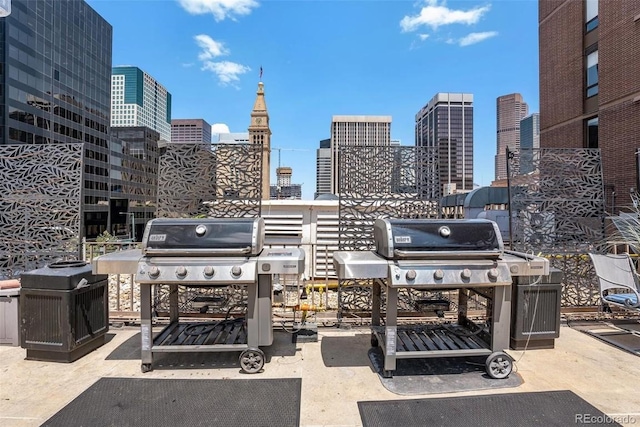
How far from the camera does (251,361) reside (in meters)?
3.03

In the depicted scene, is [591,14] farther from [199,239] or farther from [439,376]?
[199,239]

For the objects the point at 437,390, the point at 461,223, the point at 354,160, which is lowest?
the point at 437,390

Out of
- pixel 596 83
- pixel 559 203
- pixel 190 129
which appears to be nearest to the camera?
pixel 559 203

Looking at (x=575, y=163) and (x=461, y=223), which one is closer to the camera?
(x=461, y=223)

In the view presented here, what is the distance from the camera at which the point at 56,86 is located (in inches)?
1458

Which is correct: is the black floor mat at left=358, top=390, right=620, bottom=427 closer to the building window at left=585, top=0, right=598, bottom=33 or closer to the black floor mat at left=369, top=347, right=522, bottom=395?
the black floor mat at left=369, top=347, right=522, bottom=395

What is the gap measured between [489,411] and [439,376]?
1.90 feet

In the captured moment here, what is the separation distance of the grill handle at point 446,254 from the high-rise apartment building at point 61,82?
28741mm

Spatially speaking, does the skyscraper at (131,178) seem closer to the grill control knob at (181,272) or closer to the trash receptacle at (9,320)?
the trash receptacle at (9,320)

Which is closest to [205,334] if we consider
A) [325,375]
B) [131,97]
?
[325,375]

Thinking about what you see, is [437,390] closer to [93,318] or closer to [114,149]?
[93,318]

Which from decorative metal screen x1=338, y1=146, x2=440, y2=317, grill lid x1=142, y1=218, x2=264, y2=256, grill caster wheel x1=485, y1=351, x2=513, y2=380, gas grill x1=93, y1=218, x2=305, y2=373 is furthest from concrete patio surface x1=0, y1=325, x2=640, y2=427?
grill lid x1=142, y1=218, x2=264, y2=256

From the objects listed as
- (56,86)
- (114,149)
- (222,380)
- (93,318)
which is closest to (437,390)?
(222,380)

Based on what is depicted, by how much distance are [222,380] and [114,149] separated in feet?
197
